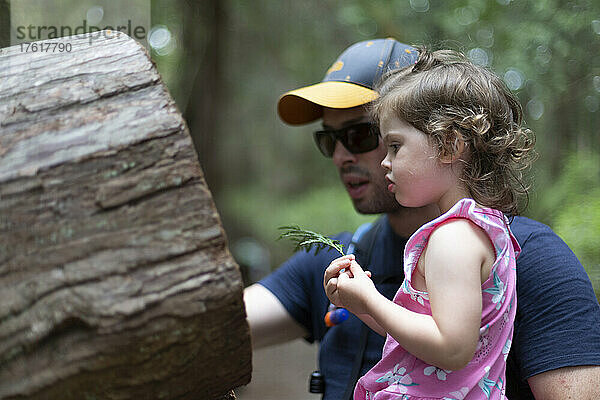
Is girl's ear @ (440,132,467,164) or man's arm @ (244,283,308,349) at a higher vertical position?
girl's ear @ (440,132,467,164)

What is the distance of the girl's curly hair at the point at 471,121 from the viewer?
1327 millimetres

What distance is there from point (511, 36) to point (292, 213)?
3040 millimetres

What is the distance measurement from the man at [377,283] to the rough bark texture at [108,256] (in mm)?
873

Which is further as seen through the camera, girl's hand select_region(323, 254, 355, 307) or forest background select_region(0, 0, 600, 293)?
forest background select_region(0, 0, 600, 293)

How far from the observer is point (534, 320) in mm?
1593

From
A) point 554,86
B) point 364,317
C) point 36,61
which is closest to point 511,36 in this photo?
point 554,86

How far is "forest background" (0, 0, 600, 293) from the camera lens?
11.1 ft

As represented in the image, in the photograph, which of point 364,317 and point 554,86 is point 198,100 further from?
point 364,317

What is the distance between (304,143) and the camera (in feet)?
23.1

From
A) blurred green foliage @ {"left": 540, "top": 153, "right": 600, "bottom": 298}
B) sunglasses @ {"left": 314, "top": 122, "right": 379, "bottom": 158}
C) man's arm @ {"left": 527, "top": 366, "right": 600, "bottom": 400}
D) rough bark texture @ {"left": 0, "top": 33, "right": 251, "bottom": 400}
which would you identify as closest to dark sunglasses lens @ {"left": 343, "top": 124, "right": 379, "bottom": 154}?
sunglasses @ {"left": 314, "top": 122, "right": 379, "bottom": 158}

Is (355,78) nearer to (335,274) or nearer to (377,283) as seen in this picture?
(377,283)

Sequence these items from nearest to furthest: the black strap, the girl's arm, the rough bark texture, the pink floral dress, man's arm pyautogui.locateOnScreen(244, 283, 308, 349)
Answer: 1. the rough bark texture
2. the girl's arm
3. the pink floral dress
4. the black strap
5. man's arm pyautogui.locateOnScreen(244, 283, 308, 349)

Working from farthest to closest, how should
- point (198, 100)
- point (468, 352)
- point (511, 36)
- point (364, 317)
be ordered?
point (198, 100)
point (511, 36)
point (364, 317)
point (468, 352)

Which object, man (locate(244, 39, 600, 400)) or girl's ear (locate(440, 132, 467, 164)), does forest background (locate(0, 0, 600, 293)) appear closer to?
man (locate(244, 39, 600, 400))
